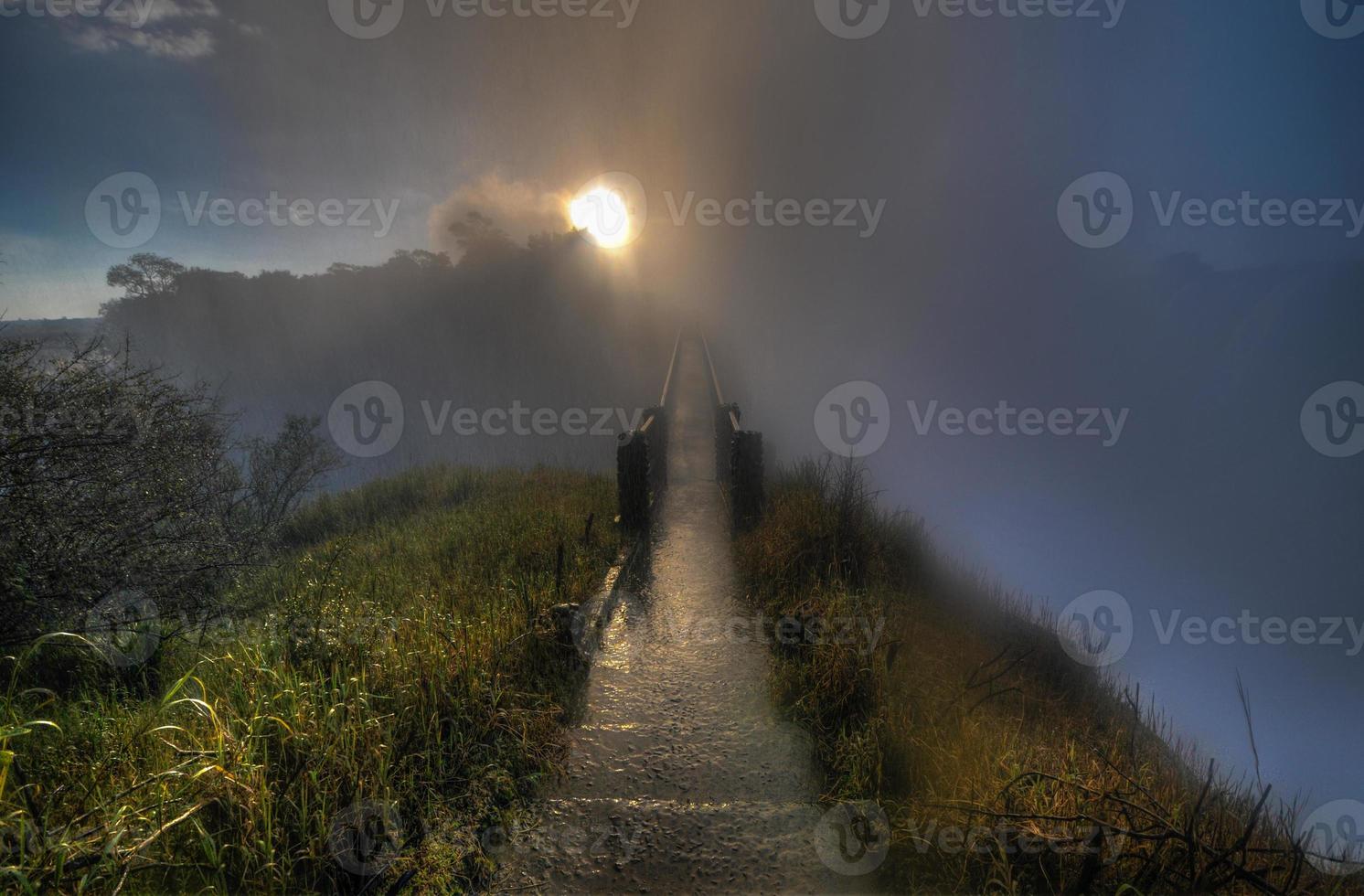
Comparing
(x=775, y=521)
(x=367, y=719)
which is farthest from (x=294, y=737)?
(x=775, y=521)

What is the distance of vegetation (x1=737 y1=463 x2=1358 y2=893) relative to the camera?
2721 millimetres

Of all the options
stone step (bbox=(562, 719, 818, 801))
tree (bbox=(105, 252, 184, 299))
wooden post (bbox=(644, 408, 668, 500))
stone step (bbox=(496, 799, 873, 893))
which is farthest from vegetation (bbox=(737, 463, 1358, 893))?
tree (bbox=(105, 252, 184, 299))

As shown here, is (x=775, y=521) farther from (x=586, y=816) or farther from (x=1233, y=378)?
(x=1233, y=378)

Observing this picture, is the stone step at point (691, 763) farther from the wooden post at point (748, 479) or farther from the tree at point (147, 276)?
the tree at point (147, 276)

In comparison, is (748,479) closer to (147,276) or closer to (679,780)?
(679,780)

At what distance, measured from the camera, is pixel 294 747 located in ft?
9.88

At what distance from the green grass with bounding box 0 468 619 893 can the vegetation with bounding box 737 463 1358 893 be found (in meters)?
2.33

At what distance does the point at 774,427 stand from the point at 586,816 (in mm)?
38630

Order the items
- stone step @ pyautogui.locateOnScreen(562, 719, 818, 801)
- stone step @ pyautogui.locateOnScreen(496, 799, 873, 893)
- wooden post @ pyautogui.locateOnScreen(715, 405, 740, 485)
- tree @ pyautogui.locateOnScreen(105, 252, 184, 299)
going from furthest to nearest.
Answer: tree @ pyautogui.locateOnScreen(105, 252, 184, 299) < wooden post @ pyautogui.locateOnScreen(715, 405, 740, 485) < stone step @ pyautogui.locateOnScreen(562, 719, 818, 801) < stone step @ pyautogui.locateOnScreen(496, 799, 873, 893)

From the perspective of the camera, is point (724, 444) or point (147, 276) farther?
point (147, 276)

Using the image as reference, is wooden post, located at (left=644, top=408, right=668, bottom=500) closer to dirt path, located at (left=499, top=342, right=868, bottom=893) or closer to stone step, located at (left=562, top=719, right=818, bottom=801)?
dirt path, located at (left=499, top=342, right=868, bottom=893)

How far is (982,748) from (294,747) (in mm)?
4391

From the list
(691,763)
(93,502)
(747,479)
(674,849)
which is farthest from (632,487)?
(93,502)

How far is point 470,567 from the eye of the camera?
23.9ft
